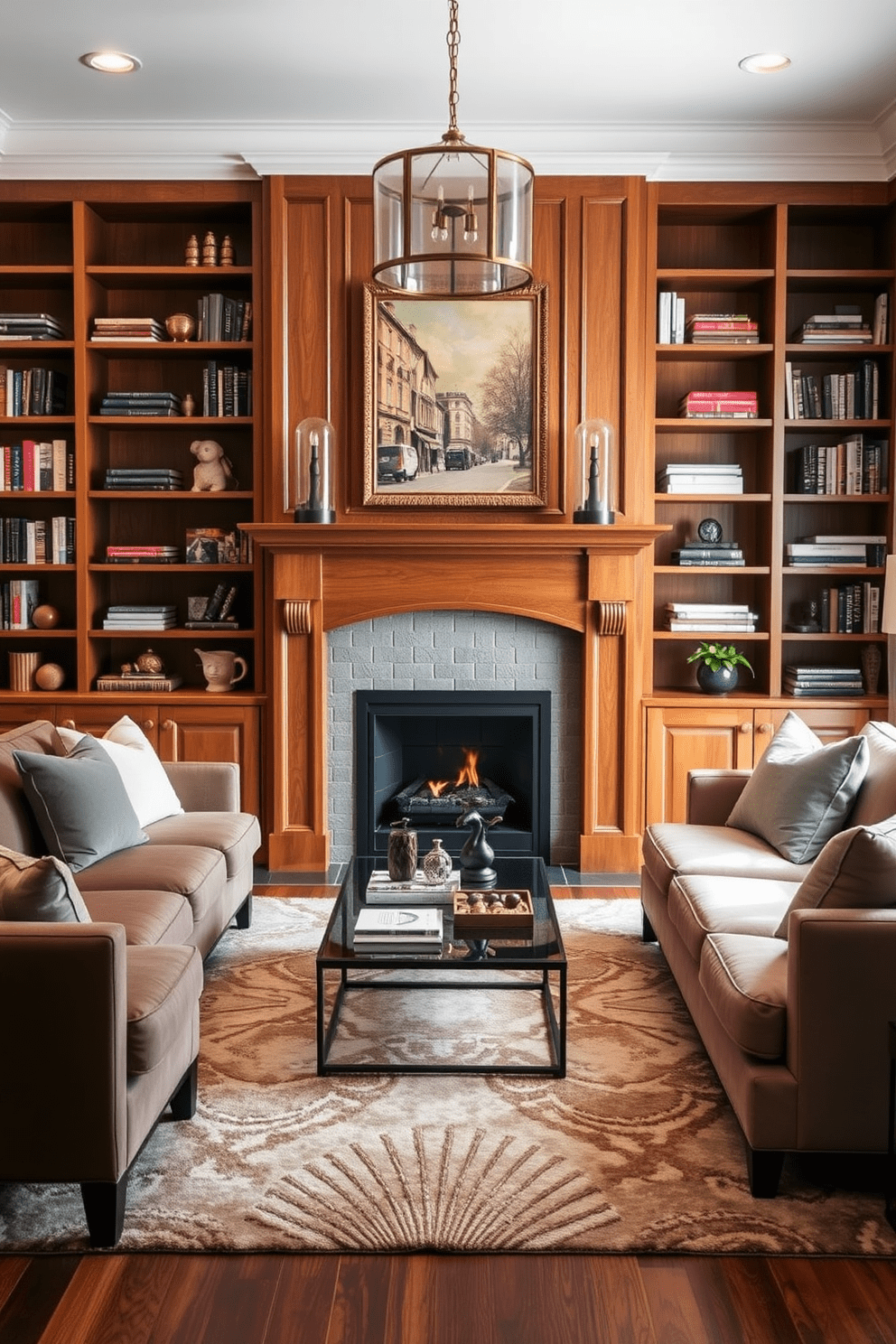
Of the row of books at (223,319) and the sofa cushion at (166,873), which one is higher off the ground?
the row of books at (223,319)

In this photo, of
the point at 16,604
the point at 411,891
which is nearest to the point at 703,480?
the point at 411,891

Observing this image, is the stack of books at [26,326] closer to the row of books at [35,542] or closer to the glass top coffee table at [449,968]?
the row of books at [35,542]

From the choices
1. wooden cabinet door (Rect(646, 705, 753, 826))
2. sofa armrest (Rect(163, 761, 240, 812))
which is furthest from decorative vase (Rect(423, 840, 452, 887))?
wooden cabinet door (Rect(646, 705, 753, 826))

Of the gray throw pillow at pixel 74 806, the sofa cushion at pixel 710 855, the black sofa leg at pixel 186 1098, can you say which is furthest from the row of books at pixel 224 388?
the black sofa leg at pixel 186 1098

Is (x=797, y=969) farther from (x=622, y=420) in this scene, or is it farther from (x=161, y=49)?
(x=161, y=49)

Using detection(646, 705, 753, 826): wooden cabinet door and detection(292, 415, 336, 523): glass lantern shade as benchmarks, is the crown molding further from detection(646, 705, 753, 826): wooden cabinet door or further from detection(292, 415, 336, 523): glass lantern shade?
detection(646, 705, 753, 826): wooden cabinet door

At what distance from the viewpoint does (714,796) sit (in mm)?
4203

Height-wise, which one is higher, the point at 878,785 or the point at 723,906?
the point at 878,785

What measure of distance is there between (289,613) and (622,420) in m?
1.62

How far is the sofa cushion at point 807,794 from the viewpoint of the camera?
138 inches

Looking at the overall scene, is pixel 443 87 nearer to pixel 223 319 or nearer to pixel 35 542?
pixel 223 319

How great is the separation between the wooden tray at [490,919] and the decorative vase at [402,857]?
A: 25 centimetres

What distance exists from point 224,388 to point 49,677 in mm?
1470

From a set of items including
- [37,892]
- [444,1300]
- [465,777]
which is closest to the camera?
[444,1300]
